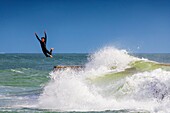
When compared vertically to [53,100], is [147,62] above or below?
above

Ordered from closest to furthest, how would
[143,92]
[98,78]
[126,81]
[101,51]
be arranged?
1. [143,92]
2. [126,81]
3. [98,78]
4. [101,51]

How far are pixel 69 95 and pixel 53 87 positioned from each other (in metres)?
1.73

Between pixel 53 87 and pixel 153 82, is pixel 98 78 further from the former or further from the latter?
pixel 153 82

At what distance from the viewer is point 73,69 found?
24.6 m

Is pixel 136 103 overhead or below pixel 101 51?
below

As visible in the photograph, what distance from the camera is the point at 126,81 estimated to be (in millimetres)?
18344

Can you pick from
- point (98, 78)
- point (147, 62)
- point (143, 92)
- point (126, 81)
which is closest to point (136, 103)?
point (143, 92)

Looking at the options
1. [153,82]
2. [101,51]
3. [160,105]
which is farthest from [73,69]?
[160,105]

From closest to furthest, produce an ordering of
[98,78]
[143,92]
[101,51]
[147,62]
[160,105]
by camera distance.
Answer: [160,105]
[143,92]
[98,78]
[147,62]
[101,51]

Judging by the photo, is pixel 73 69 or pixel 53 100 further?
pixel 73 69

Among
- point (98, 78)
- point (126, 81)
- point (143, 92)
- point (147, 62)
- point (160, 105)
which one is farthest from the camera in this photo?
point (147, 62)

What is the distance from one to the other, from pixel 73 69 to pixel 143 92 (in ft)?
28.0

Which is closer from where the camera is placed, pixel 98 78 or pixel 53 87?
pixel 53 87

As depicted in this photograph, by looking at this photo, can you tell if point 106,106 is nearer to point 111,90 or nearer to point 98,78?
point 111,90
